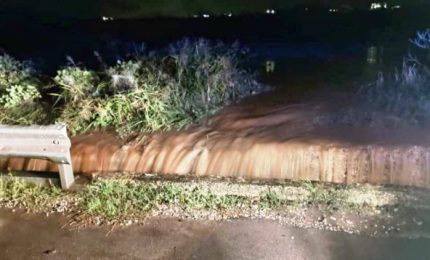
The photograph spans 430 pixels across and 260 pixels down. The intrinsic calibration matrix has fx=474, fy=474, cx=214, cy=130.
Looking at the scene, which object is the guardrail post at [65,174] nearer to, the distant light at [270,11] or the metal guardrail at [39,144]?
the metal guardrail at [39,144]

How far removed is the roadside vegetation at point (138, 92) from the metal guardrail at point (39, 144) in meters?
1.35

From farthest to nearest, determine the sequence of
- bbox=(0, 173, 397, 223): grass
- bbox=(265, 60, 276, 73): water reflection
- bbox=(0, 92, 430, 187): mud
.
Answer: bbox=(265, 60, 276, 73): water reflection
bbox=(0, 92, 430, 187): mud
bbox=(0, 173, 397, 223): grass

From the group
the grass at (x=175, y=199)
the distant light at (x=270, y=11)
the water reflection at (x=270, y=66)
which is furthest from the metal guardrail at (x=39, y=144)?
the distant light at (x=270, y=11)

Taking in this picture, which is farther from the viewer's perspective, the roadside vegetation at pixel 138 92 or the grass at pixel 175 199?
the roadside vegetation at pixel 138 92

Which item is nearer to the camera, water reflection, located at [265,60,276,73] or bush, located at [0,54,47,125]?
bush, located at [0,54,47,125]

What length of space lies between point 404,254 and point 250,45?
874 cm

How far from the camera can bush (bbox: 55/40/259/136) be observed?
671 centimetres

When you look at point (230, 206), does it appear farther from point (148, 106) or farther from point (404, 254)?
point (148, 106)

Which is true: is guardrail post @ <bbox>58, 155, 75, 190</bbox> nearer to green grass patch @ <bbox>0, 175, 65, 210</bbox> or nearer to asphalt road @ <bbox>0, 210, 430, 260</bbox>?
green grass patch @ <bbox>0, 175, 65, 210</bbox>

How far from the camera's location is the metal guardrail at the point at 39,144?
5.16m

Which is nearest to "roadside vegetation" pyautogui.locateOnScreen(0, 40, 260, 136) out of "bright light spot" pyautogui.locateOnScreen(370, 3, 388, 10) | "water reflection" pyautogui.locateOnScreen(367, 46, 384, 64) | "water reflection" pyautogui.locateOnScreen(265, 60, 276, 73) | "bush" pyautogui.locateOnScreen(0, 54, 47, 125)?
"bush" pyautogui.locateOnScreen(0, 54, 47, 125)

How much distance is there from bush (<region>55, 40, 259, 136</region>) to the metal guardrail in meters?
1.34

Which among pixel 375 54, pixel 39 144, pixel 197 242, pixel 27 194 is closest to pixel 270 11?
pixel 375 54

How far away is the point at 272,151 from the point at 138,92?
2.29 meters
